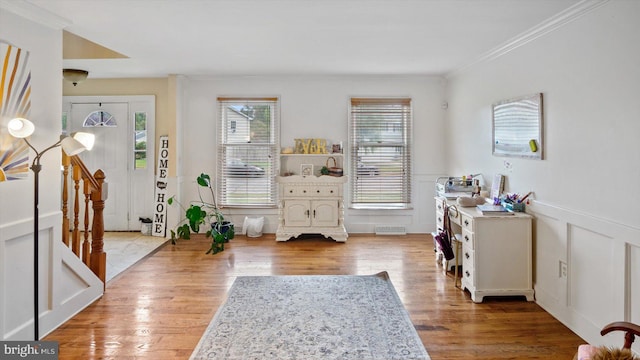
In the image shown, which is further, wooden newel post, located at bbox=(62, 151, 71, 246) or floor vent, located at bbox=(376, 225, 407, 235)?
floor vent, located at bbox=(376, 225, 407, 235)

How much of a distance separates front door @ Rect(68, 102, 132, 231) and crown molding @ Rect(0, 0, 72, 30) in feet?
10.0

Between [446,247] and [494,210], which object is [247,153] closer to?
[446,247]

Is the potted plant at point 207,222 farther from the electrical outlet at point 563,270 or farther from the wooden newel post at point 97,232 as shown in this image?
the electrical outlet at point 563,270

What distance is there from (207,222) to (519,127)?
4577mm

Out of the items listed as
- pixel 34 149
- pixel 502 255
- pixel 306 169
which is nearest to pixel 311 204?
pixel 306 169

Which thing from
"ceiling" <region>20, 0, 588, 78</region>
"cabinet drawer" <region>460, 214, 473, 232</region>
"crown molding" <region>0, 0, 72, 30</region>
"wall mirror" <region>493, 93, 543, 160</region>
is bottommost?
"cabinet drawer" <region>460, 214, 473, 232</region>

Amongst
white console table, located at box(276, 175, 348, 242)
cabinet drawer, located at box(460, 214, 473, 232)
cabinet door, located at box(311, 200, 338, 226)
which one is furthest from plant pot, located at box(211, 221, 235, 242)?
cabinet drawer, located at box(460, 214, 473, 232)

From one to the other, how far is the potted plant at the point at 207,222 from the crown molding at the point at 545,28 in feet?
Answer: 13.2

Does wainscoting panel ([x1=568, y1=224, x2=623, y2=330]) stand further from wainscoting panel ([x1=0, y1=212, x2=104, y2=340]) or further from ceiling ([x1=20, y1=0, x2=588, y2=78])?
wainscoting panel ([x1=0, y1=212, x2=104, y2=340])

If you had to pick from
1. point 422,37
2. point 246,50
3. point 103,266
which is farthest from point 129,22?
point 422,37

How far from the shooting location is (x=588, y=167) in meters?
2.58

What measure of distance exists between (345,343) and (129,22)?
326 centimetres

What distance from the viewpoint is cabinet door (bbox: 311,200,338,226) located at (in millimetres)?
5293

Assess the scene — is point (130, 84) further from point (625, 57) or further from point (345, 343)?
point (625, 57)
